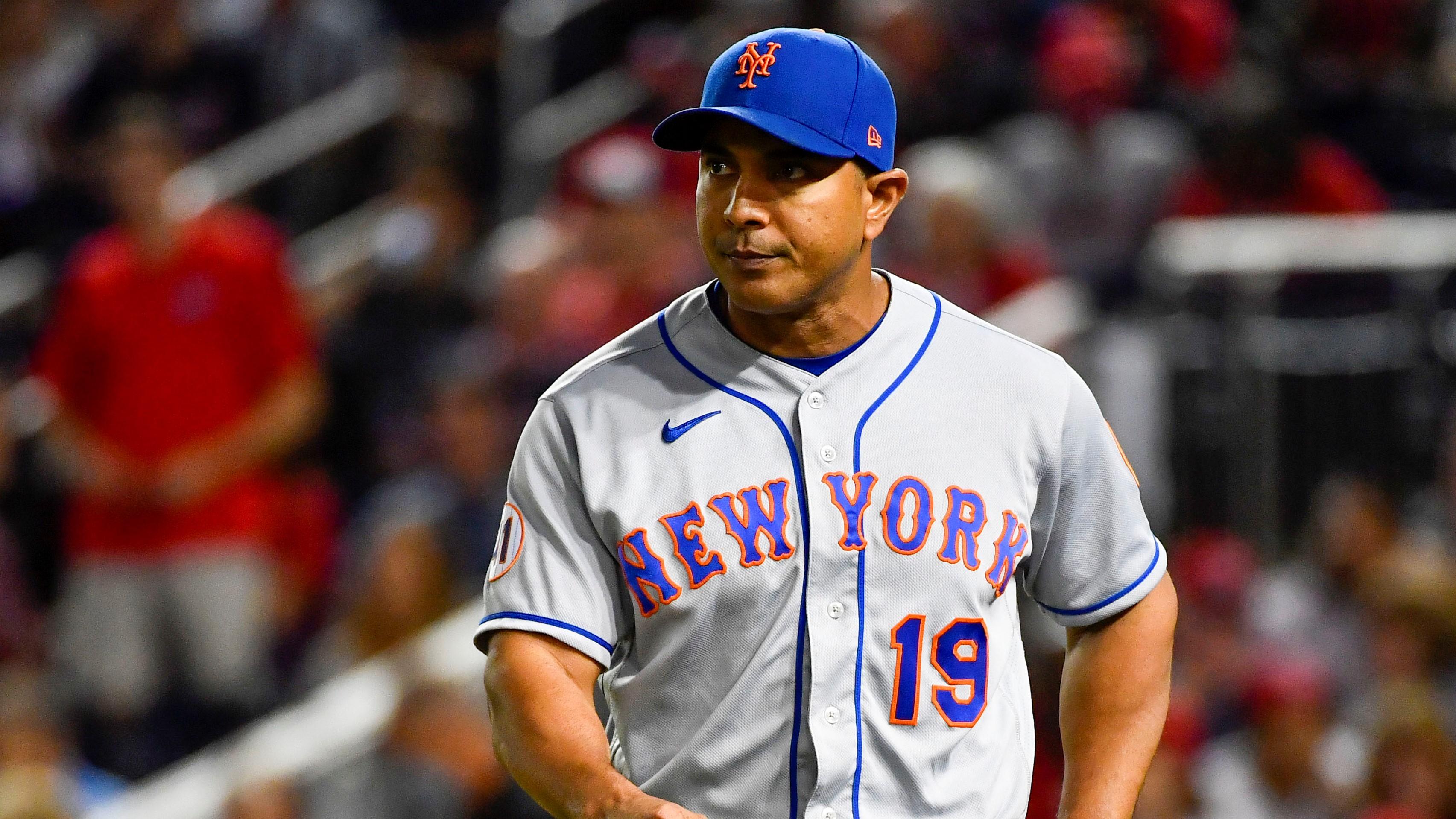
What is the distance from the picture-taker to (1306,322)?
21.4 feet

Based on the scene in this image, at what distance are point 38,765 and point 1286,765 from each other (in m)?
3.78

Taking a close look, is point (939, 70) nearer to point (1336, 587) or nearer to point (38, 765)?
point (1336, 587)

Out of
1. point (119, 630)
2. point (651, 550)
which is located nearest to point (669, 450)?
point (651, 550)

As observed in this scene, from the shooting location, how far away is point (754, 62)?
2564mm

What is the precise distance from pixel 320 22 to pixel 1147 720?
695cm

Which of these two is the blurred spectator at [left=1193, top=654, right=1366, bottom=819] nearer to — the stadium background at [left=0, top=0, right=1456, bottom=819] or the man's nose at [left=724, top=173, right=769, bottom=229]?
the stadium background at [left=0, top=0, right=1456, bottom=819]

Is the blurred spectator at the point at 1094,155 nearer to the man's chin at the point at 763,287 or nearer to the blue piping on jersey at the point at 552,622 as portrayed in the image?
the man's chin at the point at 763,287

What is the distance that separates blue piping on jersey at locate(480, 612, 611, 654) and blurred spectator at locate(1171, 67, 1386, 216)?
15.8ft

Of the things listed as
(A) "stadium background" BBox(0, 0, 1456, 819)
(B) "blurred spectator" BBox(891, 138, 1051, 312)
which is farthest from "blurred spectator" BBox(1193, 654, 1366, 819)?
(B) "blurred spectator" BBox(891, 138, 1051, 312)

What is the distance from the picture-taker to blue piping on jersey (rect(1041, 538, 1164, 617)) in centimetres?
275

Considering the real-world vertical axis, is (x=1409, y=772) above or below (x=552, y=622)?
below

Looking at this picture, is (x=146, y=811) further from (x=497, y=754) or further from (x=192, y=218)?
(x=497, y=754)

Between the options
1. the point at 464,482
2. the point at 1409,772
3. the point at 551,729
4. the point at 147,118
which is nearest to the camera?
the point at 551,729

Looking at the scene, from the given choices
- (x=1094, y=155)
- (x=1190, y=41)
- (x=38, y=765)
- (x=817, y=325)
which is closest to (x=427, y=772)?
(x=38, y=765)
